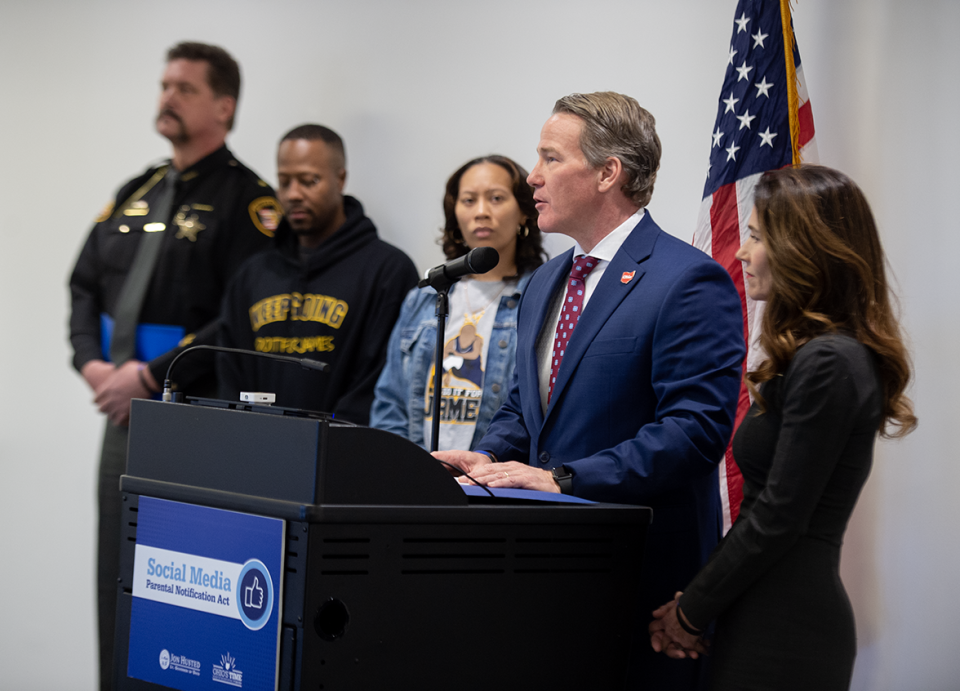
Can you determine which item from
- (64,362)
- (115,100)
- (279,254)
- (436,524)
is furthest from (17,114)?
(436,524)

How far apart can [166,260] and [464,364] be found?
56.5 inches

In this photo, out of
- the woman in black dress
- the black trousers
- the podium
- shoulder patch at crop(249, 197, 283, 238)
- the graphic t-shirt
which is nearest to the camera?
the podium

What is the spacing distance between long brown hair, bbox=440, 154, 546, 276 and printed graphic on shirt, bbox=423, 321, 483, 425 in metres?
0.32

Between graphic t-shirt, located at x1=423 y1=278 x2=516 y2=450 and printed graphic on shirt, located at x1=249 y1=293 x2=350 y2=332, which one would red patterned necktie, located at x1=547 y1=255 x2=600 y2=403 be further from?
printed graphic on shirt, located at x1=249 y1=293 x2=350 y2=332

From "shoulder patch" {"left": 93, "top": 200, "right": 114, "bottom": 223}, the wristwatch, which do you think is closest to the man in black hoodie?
"shoulder patch" {"left": 93, "top": 200, "right": 114, "bottom": 223}

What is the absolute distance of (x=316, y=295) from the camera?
11.9 feet

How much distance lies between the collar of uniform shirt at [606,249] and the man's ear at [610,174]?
0.30ft

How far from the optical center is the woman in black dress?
1622 millimetres

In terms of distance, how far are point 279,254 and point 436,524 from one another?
99.5 inches

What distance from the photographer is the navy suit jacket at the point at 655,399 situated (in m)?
1.85

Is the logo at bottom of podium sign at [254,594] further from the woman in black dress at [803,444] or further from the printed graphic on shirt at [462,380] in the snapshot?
the printed graphic on shirt at [462,380]

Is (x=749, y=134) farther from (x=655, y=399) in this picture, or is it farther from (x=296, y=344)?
(x=296, y=344)

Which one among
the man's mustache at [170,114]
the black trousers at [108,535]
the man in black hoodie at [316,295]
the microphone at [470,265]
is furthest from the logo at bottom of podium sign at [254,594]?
the man's mustache at [170,114]

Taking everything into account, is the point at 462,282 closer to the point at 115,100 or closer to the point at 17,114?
the point at 115,100
